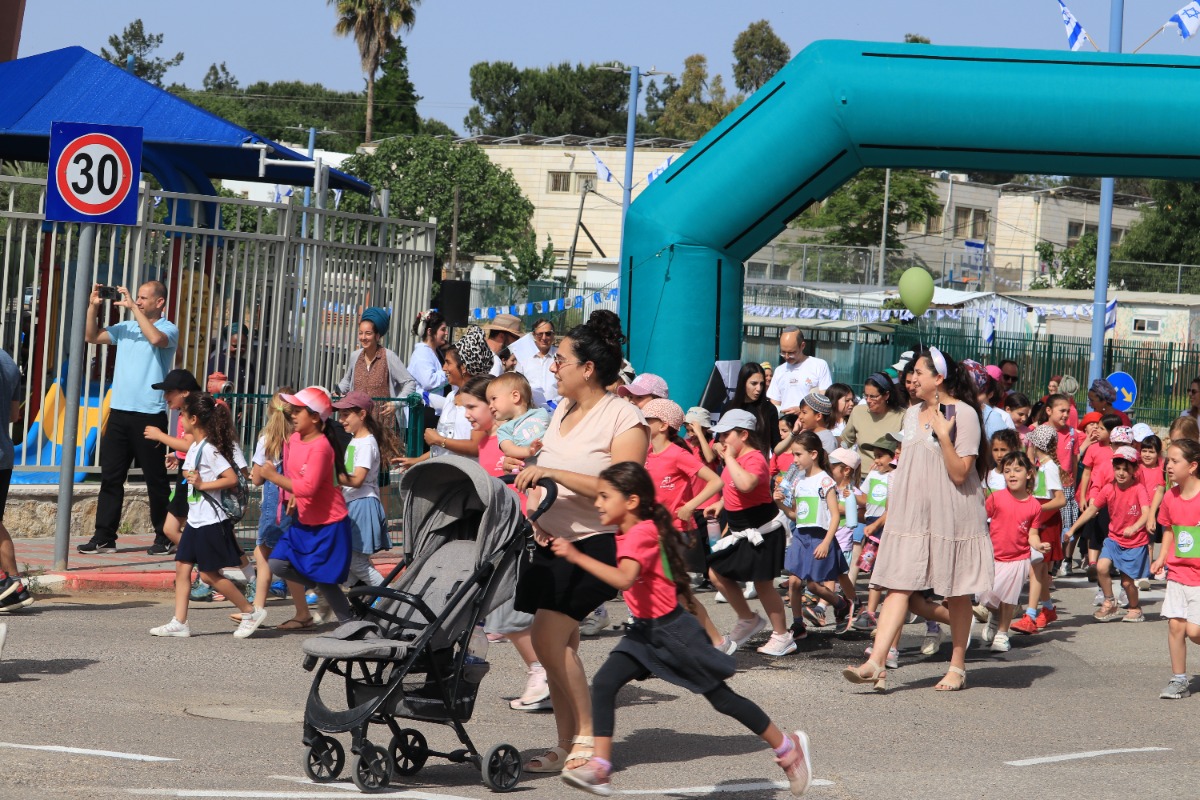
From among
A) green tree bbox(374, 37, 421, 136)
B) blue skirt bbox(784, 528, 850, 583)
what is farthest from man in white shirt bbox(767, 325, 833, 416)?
green tree bbox(374, 37, 421, 136)

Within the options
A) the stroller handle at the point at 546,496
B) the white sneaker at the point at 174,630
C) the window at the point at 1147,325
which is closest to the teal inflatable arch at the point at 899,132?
the white sneaker at the point at 174,630

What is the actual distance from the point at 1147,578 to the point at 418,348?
631 centimetres

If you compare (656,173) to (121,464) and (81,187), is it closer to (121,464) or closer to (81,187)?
(121,464)

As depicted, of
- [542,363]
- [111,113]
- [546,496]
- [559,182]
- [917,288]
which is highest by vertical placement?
[559,182]

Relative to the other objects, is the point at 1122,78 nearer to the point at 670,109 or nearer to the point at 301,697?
the point at 301,697

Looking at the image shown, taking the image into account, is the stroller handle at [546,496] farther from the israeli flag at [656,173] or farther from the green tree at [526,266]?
the green tree at [526,266]

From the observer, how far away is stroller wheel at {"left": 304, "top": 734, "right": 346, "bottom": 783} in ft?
20.0

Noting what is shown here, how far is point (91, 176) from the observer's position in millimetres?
10688

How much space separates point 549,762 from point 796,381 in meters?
7.68

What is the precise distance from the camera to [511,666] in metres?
9.00

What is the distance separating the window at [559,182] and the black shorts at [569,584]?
6858 centimetres

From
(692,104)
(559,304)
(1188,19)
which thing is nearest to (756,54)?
(692,104)

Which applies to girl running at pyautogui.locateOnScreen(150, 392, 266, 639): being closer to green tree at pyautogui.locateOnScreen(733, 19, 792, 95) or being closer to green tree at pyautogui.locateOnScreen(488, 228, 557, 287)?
green tree at pyautogui.locateOnScreen(488, 228, 557, 287)

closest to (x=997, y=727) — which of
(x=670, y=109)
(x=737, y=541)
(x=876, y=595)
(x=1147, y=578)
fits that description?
(x=737, y=541)
